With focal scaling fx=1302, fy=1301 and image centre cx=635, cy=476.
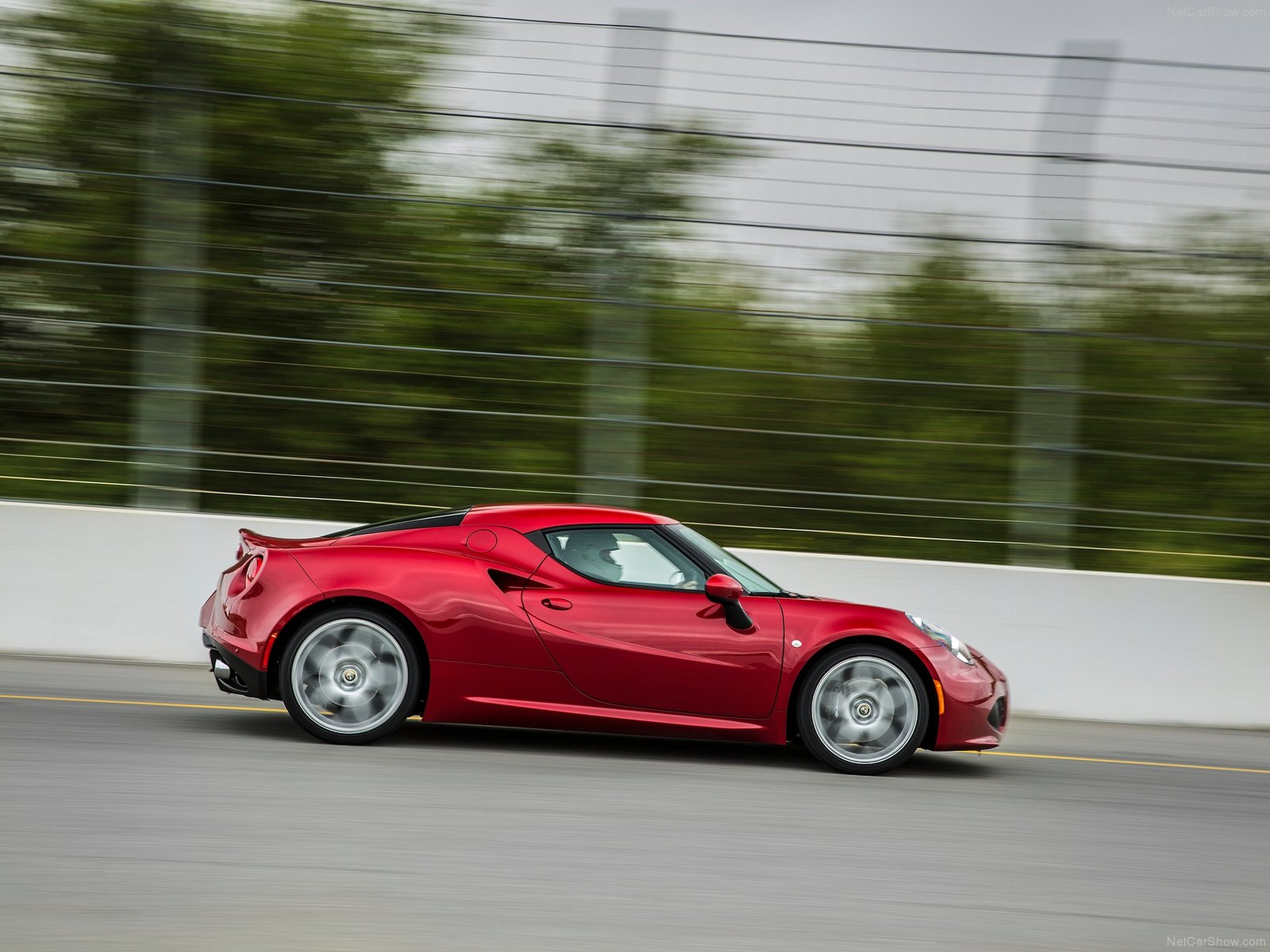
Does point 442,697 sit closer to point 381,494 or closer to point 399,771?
point 399,771

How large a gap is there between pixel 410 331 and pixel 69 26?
4.18 m

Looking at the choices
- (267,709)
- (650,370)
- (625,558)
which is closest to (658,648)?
(625,558)

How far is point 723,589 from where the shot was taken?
19.2ft

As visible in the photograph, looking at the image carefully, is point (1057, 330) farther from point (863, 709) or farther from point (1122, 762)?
point (863, 709)

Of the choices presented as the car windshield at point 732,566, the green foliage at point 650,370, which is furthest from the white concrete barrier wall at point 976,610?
the car windshield at point 732,566

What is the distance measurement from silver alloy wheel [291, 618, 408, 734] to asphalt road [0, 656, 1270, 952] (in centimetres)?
16

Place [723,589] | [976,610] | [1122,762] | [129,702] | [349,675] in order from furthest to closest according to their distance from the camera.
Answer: [976,610]
[1122,762]
[129,702]
[349,675]
[723,589]

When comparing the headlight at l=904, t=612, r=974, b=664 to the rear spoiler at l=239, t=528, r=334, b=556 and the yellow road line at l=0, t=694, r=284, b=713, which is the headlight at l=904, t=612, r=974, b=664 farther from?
the yellow road line at l=0, t=694, r=284, b=713

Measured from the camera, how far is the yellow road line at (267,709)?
6.95m

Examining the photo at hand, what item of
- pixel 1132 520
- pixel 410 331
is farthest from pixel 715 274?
pixel 1132 520

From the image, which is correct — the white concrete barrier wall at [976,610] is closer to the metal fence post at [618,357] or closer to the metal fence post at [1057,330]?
the metal fence post at [1057,330]

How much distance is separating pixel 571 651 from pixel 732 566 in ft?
3.28

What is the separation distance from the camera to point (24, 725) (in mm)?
6160

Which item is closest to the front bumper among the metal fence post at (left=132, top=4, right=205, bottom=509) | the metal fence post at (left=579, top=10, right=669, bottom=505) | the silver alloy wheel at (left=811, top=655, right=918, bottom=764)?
the silver alloy wheel at (left=811, top=655, right=918, bottom=764)
